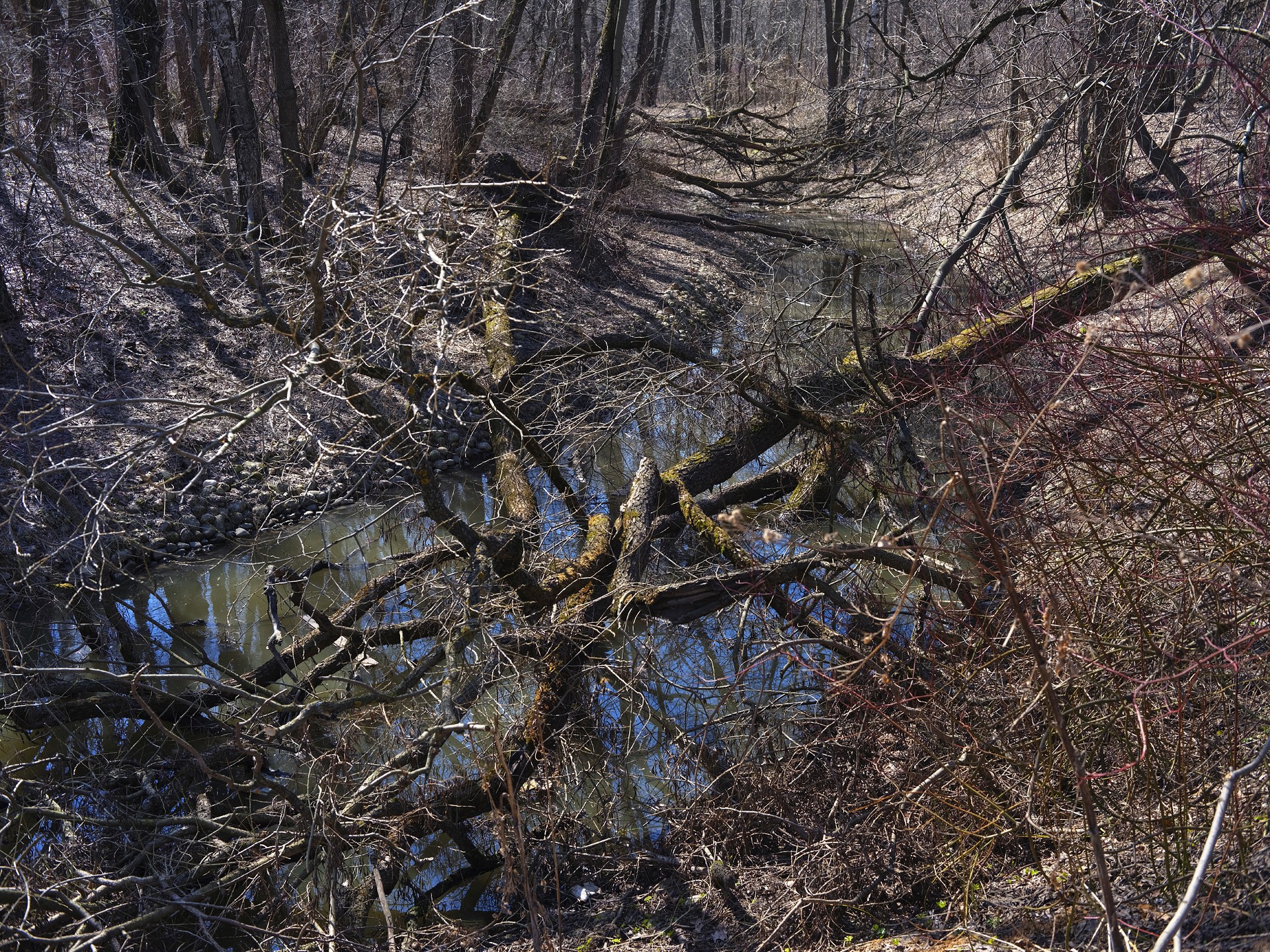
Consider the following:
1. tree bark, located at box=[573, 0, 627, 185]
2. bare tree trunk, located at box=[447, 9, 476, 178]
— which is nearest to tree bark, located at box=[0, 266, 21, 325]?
bare tree trunk, located at box=[447, 9, 476, 178]

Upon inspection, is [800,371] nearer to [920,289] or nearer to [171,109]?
[920,289]

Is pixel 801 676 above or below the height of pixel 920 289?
below

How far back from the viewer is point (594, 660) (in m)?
5.20

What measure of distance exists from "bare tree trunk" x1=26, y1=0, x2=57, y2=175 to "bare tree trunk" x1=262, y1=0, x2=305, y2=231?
2.21 m

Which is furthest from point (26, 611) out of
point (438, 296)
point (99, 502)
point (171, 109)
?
point (171, 109)

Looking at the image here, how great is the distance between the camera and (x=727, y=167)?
1955 cm

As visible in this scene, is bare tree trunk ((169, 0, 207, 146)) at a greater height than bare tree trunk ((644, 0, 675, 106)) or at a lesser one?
lesser

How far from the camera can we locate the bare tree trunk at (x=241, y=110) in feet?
33.9

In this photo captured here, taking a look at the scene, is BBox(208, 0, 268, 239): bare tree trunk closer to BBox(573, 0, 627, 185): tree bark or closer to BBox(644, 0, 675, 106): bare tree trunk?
BBox(573, 0, 627, 185): tree bark

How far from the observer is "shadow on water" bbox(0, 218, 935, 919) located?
4.78 m

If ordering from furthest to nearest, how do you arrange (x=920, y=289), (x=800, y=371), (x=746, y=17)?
1. (x=746, y=17)
2. (x=800, y=371)
3. (x=920, y=289)

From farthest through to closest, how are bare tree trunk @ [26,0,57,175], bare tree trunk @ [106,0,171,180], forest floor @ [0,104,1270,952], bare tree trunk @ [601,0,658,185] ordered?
bare tree trunk @ [601,0,658,185], bare tree trunk @ [106,0,171,180], bare tree trunk @ [26,0,57,175], forest floor @ [0,104,1270,952]

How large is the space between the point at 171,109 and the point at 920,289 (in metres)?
13.0

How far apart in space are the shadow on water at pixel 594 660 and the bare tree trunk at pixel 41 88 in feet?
16.7
